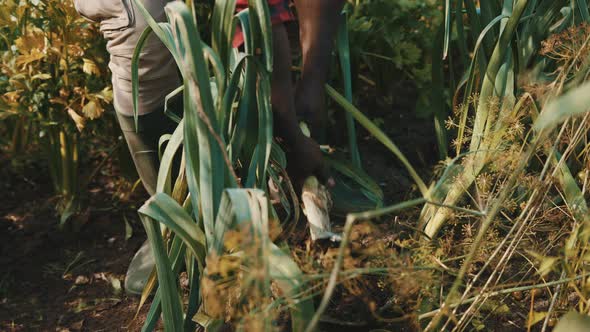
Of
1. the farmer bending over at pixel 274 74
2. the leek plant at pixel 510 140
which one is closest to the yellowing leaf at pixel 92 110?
the farmer bending over at pixel 274 74

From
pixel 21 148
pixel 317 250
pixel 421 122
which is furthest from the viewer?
pixel 421 122

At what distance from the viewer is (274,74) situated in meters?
1.61

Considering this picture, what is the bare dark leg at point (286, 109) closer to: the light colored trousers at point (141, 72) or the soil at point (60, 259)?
the light colored trousers at point (141, 72)

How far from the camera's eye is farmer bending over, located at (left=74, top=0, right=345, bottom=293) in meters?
1.64

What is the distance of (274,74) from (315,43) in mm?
187

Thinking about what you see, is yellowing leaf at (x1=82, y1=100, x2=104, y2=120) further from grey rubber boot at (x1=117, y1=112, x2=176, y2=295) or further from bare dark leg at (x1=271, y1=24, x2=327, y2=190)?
bare dark leg at (x1=271, y1=24, x2=327, y2=190)

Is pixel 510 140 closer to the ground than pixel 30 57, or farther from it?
closer to the ground

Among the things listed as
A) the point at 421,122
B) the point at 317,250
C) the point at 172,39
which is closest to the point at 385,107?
the point at 421,122

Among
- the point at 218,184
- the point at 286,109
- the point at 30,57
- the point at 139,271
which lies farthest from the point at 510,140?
the point at 30,57

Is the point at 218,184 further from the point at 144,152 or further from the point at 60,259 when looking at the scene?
the point at 60,259

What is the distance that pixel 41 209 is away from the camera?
238 centimetres

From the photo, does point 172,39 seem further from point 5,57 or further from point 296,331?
point 5,57

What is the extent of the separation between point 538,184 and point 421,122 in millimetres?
1504

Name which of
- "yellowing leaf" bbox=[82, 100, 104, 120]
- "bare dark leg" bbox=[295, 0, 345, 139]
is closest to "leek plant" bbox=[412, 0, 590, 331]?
"bare dark leg" bbox=[295, 0, 345, 139]
